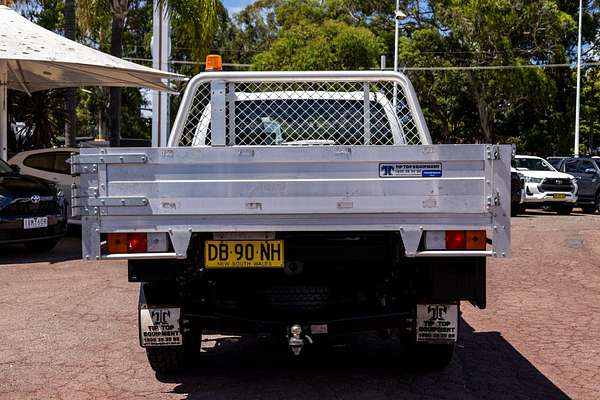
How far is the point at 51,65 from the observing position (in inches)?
630

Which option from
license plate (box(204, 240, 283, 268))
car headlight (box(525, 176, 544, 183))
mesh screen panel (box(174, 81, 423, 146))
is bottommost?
license plate (box(204, 240, 283, 268))

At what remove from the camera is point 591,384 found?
536 centimetres

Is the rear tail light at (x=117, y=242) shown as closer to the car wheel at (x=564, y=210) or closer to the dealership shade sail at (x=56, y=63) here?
the dealership shade sail at (x=56, y=63)

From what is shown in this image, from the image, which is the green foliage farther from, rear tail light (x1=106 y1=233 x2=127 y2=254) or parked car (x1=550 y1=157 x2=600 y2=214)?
rear tail light (x1=106 y1=233 x2=127 y2=254)

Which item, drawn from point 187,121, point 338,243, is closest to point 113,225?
point 338,243

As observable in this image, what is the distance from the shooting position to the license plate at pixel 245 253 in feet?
15.3

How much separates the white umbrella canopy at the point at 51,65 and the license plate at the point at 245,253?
1032cm

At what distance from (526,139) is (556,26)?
6773 mm

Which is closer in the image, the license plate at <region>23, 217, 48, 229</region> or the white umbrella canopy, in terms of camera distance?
the license plate at <region>23, 217, 48, 229</region>

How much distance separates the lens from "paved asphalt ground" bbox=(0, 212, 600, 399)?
5.17 metres

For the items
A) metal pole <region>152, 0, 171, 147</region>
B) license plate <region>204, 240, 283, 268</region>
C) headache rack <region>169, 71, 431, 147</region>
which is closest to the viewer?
license plate <region>204, 240, 283, 268</region>

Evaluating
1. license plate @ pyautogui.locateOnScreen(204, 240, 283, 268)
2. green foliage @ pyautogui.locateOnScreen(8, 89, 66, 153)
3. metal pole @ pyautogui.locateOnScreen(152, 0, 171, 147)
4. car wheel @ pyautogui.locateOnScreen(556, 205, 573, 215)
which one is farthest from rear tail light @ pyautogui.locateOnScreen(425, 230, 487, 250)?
car wheel @ pyautogui.locateOnScreen(556, 205, 573, 215)

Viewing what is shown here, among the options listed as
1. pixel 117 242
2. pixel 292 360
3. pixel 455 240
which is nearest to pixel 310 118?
pixel 292 360

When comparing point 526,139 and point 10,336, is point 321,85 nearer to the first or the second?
point 10,336
